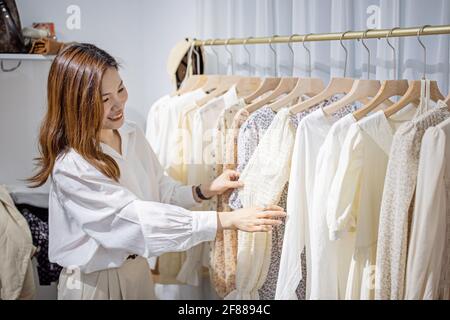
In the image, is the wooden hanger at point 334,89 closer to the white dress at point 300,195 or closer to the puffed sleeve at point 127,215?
the white dress at point 300,195

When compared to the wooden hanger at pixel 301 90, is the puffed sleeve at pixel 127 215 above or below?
below

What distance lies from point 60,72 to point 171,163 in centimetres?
45

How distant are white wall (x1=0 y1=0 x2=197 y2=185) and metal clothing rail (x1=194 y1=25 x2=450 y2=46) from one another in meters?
0.13

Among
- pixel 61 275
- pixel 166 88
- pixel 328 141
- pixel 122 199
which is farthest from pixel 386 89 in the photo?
pixel 61 275

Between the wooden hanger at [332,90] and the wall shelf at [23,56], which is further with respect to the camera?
the wall shelf at [23,56]

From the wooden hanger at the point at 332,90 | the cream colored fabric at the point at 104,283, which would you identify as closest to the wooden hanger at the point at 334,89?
the wooden hanger at the point at 332,90

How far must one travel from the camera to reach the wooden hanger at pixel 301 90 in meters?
1.41

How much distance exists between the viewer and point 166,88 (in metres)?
1.78

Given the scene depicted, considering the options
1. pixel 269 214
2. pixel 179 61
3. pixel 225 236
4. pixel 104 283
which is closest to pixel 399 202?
pixel 269 214

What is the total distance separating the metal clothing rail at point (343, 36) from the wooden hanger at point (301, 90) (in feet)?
0.33

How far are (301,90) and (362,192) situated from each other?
33 centimetres

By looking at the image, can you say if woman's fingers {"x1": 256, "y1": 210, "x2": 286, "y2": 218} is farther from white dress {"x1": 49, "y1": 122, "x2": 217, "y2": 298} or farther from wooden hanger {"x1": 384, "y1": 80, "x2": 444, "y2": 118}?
wooden hanger {"x1": 384, "y1": 80, "x2": 444, "y2": 118}

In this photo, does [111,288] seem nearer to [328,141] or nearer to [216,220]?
[216,220]

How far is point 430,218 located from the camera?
42.6 inches
